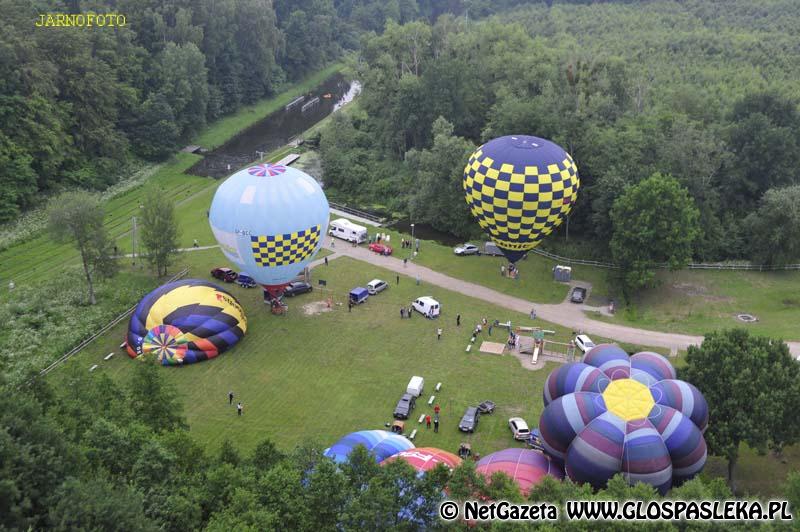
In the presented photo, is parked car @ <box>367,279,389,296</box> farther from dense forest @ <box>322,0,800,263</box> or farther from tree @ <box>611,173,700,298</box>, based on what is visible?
tree @ <box>611,173,700,298</box>

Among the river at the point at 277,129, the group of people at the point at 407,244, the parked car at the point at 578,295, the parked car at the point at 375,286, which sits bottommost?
the river at the point at 277,129

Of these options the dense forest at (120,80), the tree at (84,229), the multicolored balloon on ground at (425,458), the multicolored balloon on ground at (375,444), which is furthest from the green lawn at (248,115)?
the multicolored balloon on ground at (425,458)

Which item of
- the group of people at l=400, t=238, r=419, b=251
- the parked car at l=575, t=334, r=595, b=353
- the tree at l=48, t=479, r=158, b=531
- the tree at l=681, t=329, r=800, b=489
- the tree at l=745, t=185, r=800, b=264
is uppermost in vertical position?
the tree at l=48, t=479, r=158, b=531

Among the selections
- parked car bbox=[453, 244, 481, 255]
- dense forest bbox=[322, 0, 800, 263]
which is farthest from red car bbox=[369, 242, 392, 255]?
dense forest bbox=[322, 0, 800, 263]

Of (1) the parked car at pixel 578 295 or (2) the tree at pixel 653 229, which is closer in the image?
(2) the tree at pixel 653 229

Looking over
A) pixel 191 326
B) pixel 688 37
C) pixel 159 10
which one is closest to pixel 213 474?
pixel 191 326

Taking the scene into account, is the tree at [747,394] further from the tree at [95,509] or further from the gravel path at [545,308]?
the tree at [95,509]

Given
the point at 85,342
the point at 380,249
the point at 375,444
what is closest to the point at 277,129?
the point at 380,249

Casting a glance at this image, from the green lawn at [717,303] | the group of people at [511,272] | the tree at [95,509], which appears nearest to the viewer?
the tree at [95,509]
